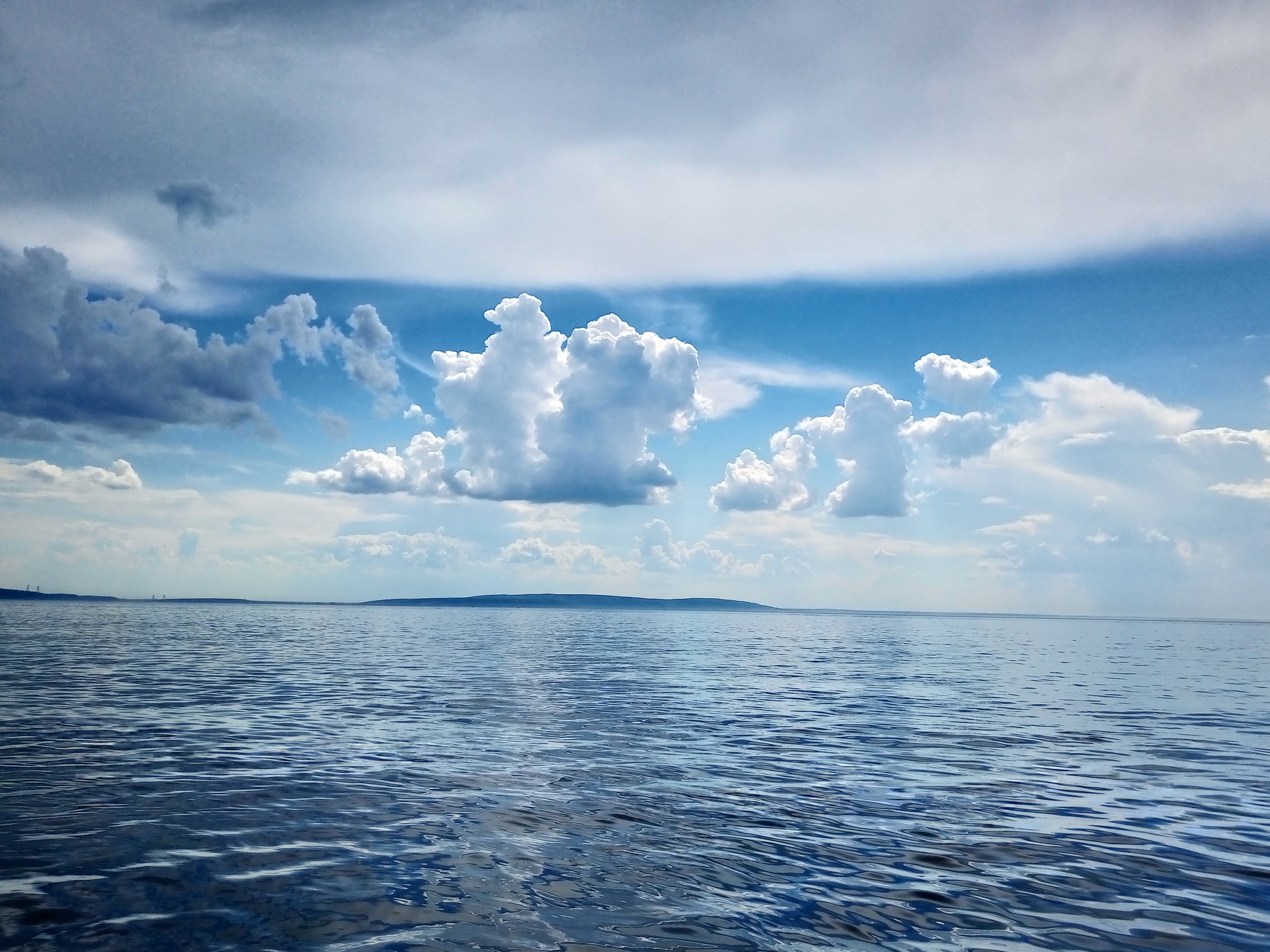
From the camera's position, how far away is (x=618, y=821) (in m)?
17.6

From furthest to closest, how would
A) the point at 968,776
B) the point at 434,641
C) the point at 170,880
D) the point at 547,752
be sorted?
the point at 434,641 → the point at 547,752 → the point at 968,776 → the point at 170,880

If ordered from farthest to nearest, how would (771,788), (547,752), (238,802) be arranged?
(547,752) → (771,788) → (238,802)

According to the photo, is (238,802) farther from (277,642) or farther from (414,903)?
(277,642)

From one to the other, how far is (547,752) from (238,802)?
31.4 feet

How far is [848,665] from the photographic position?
67.8 m

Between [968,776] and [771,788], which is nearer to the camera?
[771,788]

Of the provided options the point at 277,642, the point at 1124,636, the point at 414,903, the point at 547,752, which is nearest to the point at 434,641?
the point at 277,642

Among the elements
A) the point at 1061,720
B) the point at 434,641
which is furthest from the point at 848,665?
the point at 434,641

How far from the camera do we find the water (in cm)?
1196

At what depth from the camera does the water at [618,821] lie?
11961 mm

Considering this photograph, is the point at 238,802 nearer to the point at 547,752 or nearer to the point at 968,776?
the point at 547,752

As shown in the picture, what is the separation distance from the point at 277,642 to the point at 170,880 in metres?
84.8

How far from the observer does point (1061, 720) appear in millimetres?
35156

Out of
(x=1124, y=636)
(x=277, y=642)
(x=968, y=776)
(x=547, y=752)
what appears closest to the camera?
(x=968, y=776)
